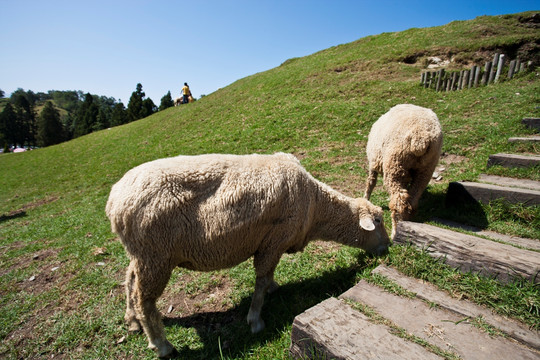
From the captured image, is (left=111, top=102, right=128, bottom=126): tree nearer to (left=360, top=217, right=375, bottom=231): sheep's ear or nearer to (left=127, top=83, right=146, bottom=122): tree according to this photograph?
(left=127, top=83, right=146, bottom=122): tree

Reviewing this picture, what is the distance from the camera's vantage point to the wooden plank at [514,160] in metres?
4.20

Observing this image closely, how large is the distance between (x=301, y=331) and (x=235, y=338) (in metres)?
1.23

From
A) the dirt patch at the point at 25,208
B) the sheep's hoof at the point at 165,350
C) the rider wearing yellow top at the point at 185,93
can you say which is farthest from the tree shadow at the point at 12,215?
the rider wearing yellow top at the point at 185,93

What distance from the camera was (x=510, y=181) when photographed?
403 cm

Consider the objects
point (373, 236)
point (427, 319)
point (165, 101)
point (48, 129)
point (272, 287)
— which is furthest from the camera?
point (48, 129)

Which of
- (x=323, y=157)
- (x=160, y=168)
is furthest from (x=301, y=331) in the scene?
(x=323, y=157)

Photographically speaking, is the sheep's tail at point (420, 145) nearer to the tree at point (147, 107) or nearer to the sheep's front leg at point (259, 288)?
→ the sheep's front leg at point (259, 288)

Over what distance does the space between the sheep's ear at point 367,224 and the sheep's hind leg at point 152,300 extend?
7.87 feet

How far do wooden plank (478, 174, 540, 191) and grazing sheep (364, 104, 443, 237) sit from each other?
3.15ft

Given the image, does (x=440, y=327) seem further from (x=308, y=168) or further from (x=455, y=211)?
(x=308, y=168)

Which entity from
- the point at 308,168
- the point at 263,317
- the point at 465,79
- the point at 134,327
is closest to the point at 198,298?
the point at 134,327

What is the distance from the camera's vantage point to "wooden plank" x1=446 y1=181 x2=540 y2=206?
11.2 ft

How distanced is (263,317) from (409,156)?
3.21m

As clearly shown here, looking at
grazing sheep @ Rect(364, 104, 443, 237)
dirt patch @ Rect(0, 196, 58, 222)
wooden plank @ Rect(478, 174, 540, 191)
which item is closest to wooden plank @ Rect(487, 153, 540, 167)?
wooden plank @ Rect(478, 174, 540, 191)
